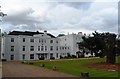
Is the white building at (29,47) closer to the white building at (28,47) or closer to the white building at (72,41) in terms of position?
the white building at (28,47)

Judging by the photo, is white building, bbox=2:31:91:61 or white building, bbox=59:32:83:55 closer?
white building, bbox=2:31:91:61

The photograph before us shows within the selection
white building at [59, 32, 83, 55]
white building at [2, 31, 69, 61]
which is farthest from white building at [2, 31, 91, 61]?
white building at [59, 32, 83, 55]

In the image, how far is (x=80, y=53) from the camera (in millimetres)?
101875

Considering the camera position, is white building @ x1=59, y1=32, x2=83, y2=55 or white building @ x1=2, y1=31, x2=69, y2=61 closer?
white building @ x1=2, y1=31, x2=69, y2=61

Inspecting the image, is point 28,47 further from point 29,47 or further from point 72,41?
point 72,41

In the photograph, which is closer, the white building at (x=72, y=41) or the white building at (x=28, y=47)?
the white building at (x=28, y=47)

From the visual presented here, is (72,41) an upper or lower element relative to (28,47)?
upper

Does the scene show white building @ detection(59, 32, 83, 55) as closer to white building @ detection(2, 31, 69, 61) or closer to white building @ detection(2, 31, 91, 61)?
white building @ detection(2, 31, 91, 61)

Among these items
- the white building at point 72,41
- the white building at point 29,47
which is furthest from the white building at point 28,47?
the white building at point 72,41

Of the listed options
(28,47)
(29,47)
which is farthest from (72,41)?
(28,47)

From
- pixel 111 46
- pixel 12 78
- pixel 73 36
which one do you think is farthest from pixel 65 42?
pixel 12 78

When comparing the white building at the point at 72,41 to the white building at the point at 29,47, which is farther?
the white building at the point at 72,41

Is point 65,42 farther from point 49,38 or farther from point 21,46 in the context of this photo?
point 21,46

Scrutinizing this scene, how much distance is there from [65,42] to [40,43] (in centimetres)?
2301
